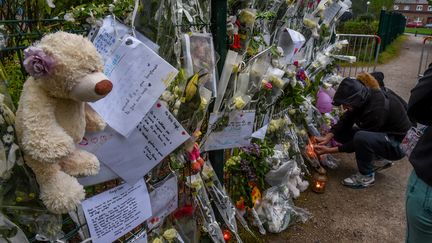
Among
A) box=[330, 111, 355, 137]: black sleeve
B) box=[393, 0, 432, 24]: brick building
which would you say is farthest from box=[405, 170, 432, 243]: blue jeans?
box=[393, 0, 432, 24]: brick building

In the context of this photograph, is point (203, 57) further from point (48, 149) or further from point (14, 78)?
point (48, 149)

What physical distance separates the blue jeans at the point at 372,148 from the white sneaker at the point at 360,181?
0.06 meters

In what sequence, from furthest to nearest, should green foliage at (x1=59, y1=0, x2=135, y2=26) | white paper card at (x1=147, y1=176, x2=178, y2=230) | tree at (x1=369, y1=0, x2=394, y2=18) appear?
tree at (x1=369, y1=0, x2=394, y2=18)
white paper card at (x1=147, y1=176, x2=178, y2=230)
green foliage at (x1=59, y1=0, x2=135, y2=26)

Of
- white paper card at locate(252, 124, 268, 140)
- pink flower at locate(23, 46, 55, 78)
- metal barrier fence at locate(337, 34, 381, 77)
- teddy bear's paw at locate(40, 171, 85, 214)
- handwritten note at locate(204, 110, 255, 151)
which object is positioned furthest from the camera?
metal barrier fence at locate(337, 34, 381, 77)

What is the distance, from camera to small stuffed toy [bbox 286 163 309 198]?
340 cm

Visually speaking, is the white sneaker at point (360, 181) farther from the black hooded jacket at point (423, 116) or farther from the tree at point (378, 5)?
the tree at point (378, 5)

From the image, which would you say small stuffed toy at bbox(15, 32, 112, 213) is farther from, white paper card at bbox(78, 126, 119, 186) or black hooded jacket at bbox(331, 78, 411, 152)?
black hooded jacket at bbox(331, 78, 411, 152)

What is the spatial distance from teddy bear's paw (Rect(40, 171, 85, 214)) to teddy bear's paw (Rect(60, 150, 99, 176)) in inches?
1.5

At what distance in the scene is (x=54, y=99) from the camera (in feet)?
3.47

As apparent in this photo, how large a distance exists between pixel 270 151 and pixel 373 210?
55.8 inches

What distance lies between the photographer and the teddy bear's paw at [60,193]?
1083 millimetres

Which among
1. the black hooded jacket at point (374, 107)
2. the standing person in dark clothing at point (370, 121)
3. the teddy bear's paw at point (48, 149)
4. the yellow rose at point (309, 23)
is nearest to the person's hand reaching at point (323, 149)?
the standing person in dark clothing at point (370, 121)

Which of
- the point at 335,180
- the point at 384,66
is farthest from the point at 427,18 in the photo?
the point at 335,180

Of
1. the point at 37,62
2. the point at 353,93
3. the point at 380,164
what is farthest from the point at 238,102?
the point at 380,164
